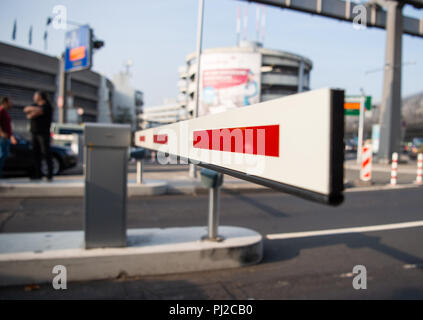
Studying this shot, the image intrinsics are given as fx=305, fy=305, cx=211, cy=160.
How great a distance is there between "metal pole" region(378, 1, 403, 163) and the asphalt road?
13.7 meters

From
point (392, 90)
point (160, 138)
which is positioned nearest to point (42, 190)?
point (160, 138)

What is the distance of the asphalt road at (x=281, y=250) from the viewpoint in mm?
2283

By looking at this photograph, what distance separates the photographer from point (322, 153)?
58 centimetres

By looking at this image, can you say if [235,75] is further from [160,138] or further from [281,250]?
[160,138]

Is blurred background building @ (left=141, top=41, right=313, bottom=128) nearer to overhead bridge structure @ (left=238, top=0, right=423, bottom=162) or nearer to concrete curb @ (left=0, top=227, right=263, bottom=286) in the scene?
overhead bridge structure @ (left=238, top=0, right=423, bottom=162)

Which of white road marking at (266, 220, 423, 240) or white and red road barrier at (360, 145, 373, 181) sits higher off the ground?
white and red road barrier at (360, 145, 373, 181)

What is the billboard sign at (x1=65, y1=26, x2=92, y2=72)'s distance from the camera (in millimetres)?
15545

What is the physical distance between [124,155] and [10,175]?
7383 mm

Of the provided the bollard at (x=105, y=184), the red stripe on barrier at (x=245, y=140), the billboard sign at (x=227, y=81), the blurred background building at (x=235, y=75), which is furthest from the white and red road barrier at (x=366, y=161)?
the billboard sign at (x=227, y=81)

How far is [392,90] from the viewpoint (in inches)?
691

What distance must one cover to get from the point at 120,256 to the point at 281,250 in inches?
69.0

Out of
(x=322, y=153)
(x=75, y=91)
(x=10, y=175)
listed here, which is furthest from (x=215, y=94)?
(x=322, y=153)

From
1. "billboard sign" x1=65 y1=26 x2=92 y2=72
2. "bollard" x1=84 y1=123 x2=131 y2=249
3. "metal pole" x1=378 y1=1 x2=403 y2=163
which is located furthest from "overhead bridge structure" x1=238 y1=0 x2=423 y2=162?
"bollard" x1=84 y1=123 x2=131 y2=249
